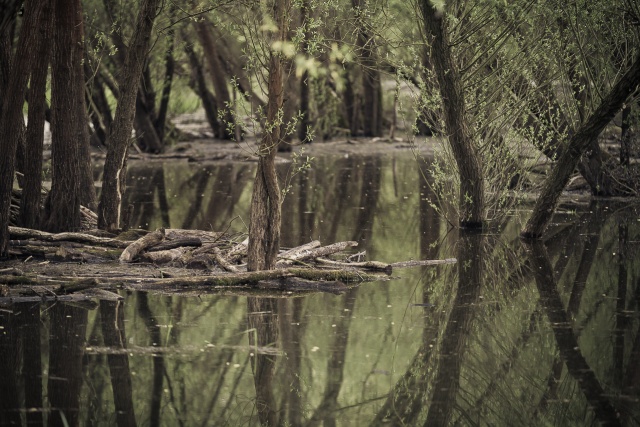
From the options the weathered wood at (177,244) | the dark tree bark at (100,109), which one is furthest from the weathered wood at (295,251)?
the dark tree bark at (100,109)

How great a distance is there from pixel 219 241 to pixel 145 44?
3.63 metres

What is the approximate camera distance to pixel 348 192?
2564 cm

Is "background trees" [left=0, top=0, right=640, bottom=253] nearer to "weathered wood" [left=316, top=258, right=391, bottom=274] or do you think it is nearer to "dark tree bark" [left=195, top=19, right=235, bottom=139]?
"weathered wood" [left=316, top=258, right=391, bottom=274]

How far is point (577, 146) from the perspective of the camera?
1694cm

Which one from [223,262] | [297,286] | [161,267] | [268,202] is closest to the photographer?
[297,286]

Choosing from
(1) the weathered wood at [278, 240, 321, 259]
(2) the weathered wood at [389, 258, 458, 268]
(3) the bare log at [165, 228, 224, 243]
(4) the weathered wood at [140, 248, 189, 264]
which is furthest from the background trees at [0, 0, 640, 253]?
(2) the weathered wood at [389, 258, 458, 268]

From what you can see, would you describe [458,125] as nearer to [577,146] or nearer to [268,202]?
[577,146]

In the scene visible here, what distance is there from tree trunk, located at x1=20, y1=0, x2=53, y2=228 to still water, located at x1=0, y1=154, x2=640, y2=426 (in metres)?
3.71

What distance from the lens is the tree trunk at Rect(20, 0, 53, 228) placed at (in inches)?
607

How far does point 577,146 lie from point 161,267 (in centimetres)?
717

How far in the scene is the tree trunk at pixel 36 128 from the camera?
50.6ft

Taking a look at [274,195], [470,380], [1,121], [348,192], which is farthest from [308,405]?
[348,192]

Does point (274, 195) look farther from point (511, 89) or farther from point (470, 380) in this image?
point (511, 89)

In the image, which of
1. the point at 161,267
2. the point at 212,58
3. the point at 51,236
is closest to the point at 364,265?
the point at 161,267
